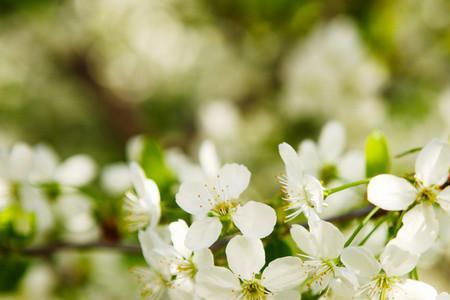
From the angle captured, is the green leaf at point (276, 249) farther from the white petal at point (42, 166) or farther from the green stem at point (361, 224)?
the white petal at point (42, 166)

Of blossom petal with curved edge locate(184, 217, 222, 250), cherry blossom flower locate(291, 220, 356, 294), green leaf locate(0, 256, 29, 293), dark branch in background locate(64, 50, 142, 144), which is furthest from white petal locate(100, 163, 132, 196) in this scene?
dark branch in background locate(64, 50, 142, 144)

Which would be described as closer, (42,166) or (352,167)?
(352,167)

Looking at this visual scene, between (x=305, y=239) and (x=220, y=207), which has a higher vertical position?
(x=220, y=207)

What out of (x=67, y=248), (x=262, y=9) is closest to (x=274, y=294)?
(x=67, y=248)

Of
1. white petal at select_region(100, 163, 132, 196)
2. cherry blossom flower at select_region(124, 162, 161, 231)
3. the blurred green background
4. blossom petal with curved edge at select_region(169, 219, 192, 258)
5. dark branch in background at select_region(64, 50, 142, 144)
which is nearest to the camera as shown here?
blossom petal with curved edge at select_region(169, 219, 192, 258)

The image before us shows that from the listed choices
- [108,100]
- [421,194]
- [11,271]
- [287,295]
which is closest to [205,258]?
[287,295]

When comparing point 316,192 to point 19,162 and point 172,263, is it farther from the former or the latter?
point 19,162

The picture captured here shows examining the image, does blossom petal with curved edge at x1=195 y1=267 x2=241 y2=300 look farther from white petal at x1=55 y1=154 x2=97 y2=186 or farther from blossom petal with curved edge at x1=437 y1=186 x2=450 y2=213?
white petal at x1=55 y1=154 x2=97 y2=186
